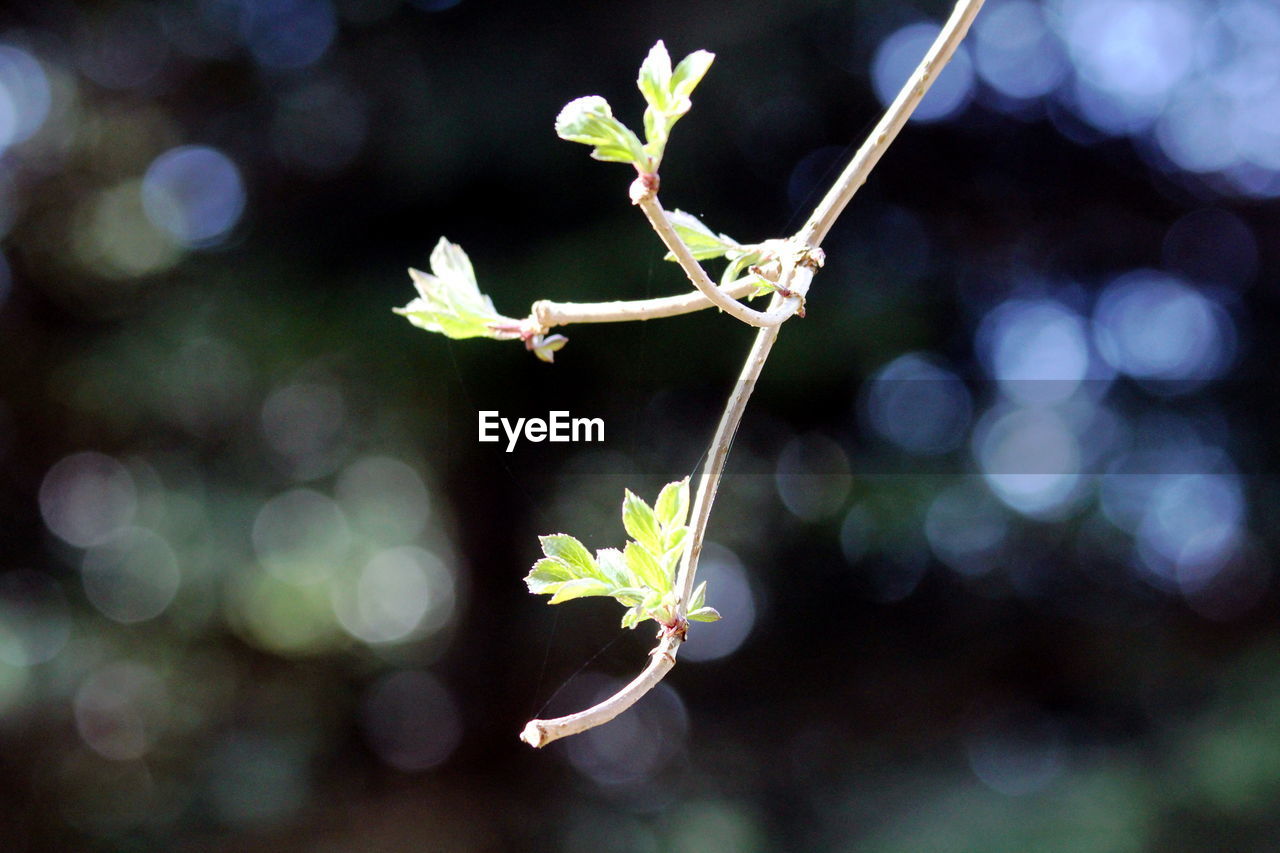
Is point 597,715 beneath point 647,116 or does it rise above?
beneath

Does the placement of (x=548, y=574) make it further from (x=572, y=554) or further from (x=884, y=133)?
(x=884, y=133)

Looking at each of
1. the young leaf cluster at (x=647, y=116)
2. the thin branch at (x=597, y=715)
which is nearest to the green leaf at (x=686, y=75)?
the young leaf cluster at (x=647, y=116)

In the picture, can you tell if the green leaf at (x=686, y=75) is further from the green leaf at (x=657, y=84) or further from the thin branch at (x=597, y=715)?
the thin branch at (x=597, y=715)

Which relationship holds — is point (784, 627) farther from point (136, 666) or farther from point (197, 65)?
point (197, 65)

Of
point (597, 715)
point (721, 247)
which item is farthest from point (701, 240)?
point (597, 715)

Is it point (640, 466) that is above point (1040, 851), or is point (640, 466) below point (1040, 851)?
above

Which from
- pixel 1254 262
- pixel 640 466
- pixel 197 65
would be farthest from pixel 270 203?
pixel 1254 262
